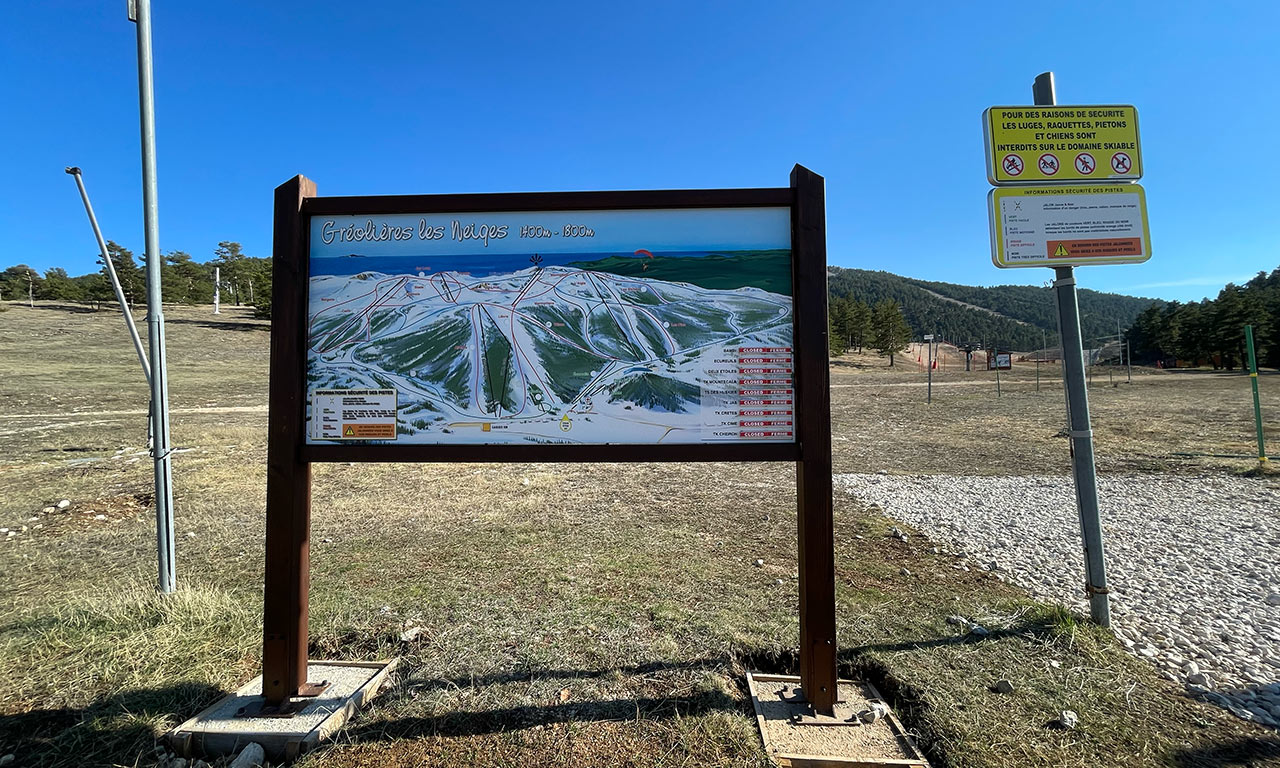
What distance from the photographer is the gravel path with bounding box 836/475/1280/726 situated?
2854 millimetres

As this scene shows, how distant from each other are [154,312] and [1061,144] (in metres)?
5.66

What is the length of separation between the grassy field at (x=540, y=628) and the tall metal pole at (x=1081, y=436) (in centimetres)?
25

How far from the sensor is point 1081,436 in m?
3.31

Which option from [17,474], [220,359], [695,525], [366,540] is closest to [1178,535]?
[695,525]

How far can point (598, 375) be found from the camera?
2562 millimetres

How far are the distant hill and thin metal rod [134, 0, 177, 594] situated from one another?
119m

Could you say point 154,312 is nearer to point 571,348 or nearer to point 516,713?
point 571,348

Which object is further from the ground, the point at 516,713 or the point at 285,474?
the point at 285,474

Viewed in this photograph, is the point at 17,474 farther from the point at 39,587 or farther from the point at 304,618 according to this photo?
the point at 304,618

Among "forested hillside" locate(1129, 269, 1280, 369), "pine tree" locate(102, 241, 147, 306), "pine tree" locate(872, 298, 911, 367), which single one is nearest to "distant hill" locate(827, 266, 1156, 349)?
"forested hillside" locate(1129, 269, 1280, 369)

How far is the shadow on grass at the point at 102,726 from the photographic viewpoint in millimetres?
2207

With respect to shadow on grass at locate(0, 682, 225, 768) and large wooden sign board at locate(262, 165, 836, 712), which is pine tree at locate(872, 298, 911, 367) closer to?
large wooden sign board at locate(262, 165, 836, 712)

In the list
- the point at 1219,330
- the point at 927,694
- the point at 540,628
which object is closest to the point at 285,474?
the point at 540,628

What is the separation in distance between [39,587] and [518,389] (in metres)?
4.16
